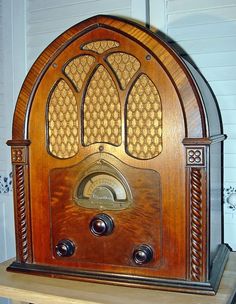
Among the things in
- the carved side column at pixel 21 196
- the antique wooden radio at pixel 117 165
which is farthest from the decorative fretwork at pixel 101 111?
the carved side column at pixel 21 196

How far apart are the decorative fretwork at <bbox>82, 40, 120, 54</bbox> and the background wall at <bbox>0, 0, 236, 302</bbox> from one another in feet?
1.59

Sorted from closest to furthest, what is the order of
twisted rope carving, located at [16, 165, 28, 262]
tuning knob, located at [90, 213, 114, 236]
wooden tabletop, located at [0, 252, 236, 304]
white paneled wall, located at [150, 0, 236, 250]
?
wooden tabletop, located at [0, 252, 236, 304] < tuning knob, located at [90, 213, 114, 236] < twisted rope carving, located at [16, 165, 28, 262] < white paneled wall, located at [150, 0, 236, 250]

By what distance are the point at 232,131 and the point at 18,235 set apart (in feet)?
2.84

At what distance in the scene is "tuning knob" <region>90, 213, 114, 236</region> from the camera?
1.27 m

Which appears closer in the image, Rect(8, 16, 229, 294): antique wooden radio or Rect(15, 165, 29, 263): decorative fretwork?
Rect(8, 16, 229, 294): antique wooden radio

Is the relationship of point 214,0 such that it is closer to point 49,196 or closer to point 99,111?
point 99,111

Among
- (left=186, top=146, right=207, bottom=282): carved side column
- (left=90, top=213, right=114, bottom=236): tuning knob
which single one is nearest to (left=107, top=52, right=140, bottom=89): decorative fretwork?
(left=186, top=146, right=207, bottom=282): carved side column

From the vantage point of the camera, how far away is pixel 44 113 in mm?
1352

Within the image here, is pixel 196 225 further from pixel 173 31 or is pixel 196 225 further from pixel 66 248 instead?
pixel 173 31

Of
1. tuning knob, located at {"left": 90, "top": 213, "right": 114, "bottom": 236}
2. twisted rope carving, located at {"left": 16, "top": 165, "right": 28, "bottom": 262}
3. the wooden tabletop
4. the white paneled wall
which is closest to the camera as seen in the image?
the wooden tabletop

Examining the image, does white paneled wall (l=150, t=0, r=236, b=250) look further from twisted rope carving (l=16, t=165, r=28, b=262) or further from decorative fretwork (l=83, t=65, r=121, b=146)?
twisted rope carving (l=16, t=165, r=28, b=262)

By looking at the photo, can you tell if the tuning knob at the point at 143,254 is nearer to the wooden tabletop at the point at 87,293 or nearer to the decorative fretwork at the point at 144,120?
the wooden tabletop at the point at 87,293

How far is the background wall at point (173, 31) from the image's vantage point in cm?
162

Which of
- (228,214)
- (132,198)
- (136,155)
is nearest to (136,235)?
(132,198)
